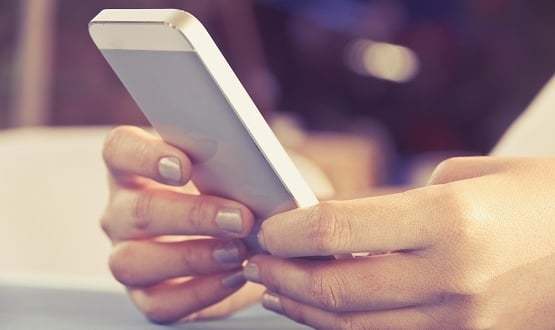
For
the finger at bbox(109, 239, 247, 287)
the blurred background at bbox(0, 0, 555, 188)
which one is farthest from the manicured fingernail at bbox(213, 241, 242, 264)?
the blurred background at bbox(0, 0, 555, 188)

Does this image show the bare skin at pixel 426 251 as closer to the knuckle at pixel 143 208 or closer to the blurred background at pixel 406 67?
the knuckle at pixel 143 208

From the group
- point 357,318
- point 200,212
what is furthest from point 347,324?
point 200,212

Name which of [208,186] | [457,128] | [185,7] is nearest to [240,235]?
[208,186]

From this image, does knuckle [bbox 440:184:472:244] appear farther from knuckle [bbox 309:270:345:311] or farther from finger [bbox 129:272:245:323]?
finger [bbox 129:272:245:323]

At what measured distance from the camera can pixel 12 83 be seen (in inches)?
108

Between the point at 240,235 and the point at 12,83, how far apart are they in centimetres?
223

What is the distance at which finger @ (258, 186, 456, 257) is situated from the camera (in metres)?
0.55

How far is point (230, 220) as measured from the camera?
0.65 m

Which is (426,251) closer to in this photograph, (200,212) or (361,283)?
(361,283)

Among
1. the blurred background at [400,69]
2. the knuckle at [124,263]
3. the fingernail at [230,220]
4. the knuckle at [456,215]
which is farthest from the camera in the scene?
the blurred background at [400,69]

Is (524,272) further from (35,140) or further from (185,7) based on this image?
(185,7)

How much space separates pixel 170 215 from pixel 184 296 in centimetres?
7

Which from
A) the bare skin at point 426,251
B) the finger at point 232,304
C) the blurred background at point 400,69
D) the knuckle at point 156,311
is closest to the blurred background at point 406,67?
the blurred background at point 400,69

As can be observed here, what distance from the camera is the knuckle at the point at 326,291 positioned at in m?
0.59
